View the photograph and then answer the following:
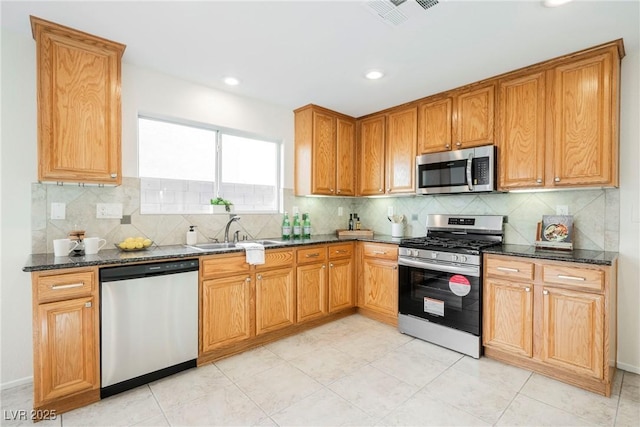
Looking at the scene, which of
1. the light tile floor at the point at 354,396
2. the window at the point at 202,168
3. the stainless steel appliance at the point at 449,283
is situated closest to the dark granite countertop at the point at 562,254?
the stainless steel appliance at the point at 449,283

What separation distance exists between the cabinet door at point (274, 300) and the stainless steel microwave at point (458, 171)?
172 cm

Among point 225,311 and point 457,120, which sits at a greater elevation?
point 457,120

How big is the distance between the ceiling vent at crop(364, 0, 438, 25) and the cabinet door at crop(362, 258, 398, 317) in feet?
7.42

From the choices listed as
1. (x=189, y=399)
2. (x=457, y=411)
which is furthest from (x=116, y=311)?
(x=457, y=411)

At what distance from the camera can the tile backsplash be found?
231 centimetres

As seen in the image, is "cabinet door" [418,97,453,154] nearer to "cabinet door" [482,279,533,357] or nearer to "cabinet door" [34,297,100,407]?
"cabinet door" [482,279,533,357]

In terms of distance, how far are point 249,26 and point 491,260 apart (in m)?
2.56

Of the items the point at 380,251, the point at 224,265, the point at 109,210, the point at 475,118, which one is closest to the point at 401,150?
the point at 475,118

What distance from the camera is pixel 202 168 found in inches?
126

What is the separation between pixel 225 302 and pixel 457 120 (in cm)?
277

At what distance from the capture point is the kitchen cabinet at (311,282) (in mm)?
3162

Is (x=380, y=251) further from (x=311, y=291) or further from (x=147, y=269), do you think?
(x=147, y=269)

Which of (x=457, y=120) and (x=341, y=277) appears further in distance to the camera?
(x=341, y=277)

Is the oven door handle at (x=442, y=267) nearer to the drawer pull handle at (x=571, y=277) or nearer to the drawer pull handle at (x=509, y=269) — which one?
the drawer pull handle at (x=509, y=269)
